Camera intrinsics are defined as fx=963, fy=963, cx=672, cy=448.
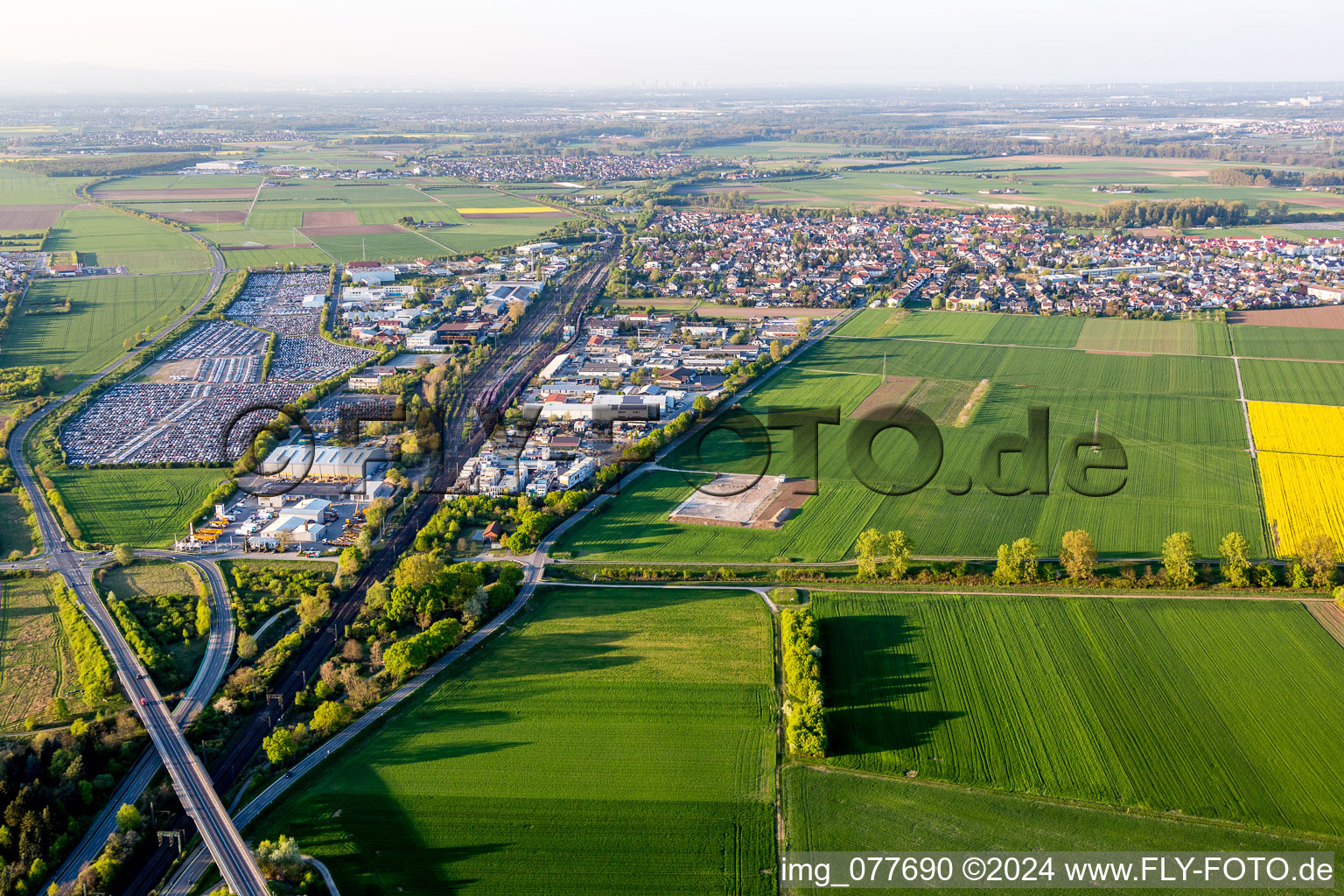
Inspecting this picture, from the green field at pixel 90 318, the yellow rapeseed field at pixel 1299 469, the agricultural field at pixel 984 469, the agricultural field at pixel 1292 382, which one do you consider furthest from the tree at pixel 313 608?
the agricultural field at pixel 1292 382

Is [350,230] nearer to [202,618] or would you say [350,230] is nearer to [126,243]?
[126,243]

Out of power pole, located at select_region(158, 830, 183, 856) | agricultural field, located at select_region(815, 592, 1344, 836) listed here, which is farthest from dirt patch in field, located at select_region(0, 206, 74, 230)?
agricultural field, located at select_region(815, 592, 1344, 836)

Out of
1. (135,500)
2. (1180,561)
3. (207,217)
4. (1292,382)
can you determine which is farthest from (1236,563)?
(207,217)

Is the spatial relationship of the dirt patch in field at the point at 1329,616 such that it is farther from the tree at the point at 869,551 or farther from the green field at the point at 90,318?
the green field at the point at 90,318

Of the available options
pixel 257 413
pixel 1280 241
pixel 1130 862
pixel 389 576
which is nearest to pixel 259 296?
pixel 257 413

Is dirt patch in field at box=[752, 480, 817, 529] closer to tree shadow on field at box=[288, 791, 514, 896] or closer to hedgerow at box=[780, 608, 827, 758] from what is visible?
hedgerow at box=[780, 608, 827, 758]

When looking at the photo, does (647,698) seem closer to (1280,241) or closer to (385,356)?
(385,356)
